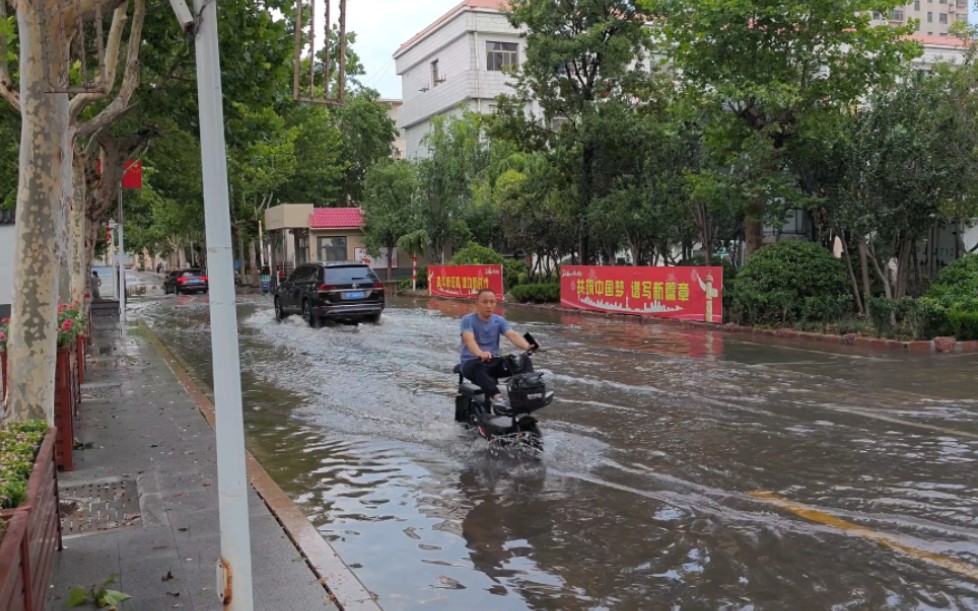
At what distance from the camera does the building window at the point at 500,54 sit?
47281 mm

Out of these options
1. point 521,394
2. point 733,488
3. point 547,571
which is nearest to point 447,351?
point 521,394

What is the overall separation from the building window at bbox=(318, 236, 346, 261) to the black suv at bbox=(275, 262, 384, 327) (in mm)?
24480

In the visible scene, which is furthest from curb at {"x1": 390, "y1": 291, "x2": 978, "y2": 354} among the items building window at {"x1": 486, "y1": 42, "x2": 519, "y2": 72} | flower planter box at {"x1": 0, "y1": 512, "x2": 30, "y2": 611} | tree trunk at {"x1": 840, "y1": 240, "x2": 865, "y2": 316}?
building window at {"x1": 486, "y1": 42, "x2": 519, "y2": 72}

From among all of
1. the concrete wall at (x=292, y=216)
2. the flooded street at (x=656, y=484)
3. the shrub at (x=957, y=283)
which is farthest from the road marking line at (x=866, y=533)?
the concrete wall at (x=292, y=216)

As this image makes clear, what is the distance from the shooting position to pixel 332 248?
48.2 meters

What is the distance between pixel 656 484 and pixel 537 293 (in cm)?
2284

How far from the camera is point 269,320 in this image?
26000 mm

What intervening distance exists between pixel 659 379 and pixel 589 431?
3.73 meters

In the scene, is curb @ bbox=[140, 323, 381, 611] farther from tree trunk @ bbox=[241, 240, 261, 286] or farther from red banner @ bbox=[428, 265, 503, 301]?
tree trunk @ bbox=[241, 240, 261, 286]

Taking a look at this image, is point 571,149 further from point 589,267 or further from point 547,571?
point 547,571

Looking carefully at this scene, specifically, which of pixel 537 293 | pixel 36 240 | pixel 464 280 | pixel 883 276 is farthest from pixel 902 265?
pixel 464 280

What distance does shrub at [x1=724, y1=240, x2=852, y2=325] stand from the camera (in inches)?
719

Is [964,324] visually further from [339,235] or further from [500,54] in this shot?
[339,235]

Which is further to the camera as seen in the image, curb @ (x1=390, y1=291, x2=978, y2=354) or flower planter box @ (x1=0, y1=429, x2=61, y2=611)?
curb @ (x1=390, y1=291, x2=978, y2=354)
